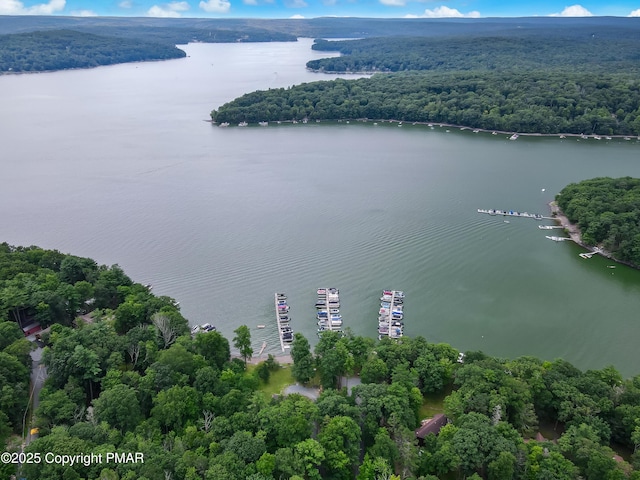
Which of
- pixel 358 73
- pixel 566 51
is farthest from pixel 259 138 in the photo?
pixel 566 51

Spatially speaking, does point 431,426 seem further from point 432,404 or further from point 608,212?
point 608,212

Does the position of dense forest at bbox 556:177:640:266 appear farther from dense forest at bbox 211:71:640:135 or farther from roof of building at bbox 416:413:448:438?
dense forest at bbox 211:71:640:135

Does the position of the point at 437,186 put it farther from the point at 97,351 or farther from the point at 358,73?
the point at 358,73

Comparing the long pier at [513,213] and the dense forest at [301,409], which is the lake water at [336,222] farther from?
the dense forest at [301,409]

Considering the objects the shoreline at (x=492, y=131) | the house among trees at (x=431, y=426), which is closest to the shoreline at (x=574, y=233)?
the house among trees at (x=431, y=426)

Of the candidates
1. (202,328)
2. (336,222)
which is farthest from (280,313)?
(336,222)

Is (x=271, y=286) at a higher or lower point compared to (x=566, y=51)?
lower

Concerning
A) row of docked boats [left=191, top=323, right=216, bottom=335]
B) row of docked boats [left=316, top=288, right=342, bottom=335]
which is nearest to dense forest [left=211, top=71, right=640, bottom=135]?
row of docked boats [left=316, top=288, right=342, bottom=335]
